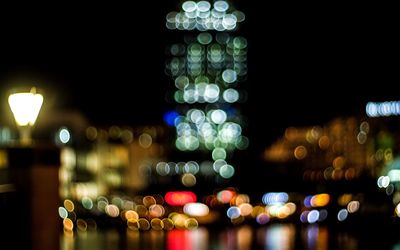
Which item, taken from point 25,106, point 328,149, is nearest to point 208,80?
point 328,149

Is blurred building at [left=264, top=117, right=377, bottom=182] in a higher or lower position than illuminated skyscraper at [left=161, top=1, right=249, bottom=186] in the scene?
lower

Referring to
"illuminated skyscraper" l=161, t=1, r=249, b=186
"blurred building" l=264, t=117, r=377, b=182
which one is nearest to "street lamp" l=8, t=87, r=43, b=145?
"blurred building" l=264, t=117, r=377, b=182

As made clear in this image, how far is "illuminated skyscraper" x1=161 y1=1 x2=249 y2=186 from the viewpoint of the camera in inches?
5059

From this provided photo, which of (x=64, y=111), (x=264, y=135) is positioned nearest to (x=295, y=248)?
(x=64, y=111)

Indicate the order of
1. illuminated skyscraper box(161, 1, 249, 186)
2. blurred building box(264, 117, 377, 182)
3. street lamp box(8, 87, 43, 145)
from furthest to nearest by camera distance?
illuminated skyscraper box(161, 1, 249, 186) < blurred building box(264, 117, 377, 182) < street lamp box(8, 87, 43, 145)

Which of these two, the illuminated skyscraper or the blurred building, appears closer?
the blurred building

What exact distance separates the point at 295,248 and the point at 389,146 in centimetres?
3549

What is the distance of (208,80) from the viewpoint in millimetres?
138625

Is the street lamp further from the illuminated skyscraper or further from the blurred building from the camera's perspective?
the illuminated skyscraper

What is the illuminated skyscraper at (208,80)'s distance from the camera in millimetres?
128500

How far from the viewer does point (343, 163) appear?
8475cm

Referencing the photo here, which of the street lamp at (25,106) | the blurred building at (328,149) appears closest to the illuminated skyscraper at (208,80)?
the blurred building at (328,149)

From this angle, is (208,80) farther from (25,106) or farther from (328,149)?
(25,106)

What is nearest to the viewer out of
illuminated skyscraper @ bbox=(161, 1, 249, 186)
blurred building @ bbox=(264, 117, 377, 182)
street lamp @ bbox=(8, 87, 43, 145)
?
street lamp @ bbox=(8, 87, 43, 145)
